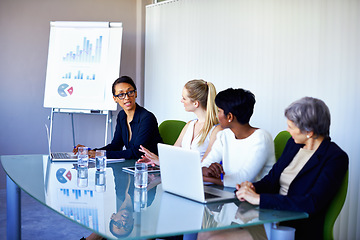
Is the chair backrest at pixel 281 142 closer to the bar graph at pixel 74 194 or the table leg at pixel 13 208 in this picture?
the bar graph at pixel 74 194

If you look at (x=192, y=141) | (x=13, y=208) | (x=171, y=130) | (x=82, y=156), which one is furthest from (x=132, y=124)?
(x=13, y=208)

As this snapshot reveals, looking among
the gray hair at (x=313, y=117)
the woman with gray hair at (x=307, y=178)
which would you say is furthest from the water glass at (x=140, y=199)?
the gray hair at (x=313, y=117)

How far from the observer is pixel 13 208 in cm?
285

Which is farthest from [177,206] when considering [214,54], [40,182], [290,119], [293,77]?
[214,54]

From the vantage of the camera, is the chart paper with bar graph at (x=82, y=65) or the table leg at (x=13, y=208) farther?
the chart paper with bar graph at (x=82, y=65)

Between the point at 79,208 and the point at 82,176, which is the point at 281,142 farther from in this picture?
the point at 79,208

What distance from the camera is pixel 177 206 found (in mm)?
1822

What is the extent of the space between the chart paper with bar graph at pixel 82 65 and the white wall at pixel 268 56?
63cm

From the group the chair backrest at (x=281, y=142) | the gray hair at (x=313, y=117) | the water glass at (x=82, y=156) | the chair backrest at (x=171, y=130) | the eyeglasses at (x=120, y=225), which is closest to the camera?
the eyeglasses at (x=120, y=225)

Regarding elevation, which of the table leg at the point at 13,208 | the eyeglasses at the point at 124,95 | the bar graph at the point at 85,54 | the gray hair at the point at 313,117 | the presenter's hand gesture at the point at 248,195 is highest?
the bar graph at the point at 85,54

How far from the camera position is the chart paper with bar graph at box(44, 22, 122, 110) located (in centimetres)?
511

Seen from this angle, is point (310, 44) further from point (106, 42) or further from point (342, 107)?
point (106, 42)

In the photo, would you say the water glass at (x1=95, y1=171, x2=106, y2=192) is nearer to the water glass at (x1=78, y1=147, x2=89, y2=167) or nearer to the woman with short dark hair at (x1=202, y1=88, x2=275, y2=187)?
the water glass at (x1=78, y1=147, x2=89, y2=167)

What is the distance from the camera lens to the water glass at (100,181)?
7.01 ft
